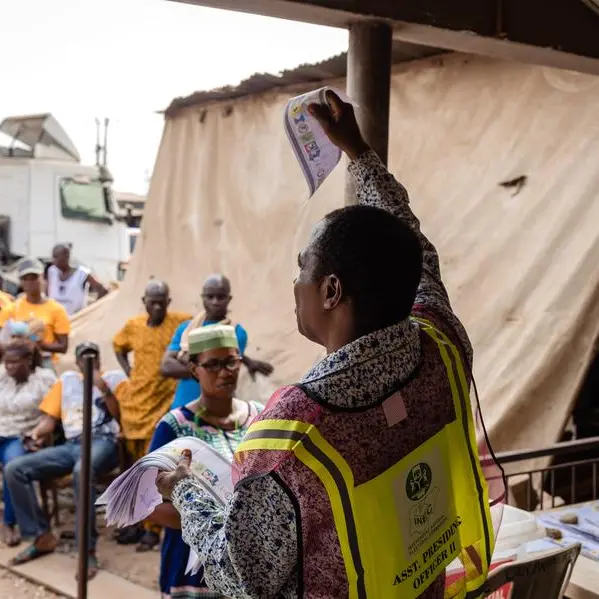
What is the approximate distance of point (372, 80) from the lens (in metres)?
2.09

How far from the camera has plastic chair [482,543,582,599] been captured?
1.89m

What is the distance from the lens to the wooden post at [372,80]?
208 cm

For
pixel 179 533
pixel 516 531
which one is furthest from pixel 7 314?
pixel 516 531

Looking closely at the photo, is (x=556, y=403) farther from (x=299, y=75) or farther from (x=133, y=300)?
(x=133, y=300)

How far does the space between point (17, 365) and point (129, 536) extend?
1.36 metres

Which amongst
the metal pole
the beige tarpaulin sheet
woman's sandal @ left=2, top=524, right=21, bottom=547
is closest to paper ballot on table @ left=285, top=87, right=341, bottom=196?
the metal pole

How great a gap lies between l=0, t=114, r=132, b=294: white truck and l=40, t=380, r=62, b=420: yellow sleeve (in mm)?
6550

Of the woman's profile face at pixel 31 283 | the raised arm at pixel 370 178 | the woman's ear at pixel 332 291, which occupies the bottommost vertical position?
the woman's profile face at pixel 31 283

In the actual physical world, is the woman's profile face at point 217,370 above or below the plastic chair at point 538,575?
above

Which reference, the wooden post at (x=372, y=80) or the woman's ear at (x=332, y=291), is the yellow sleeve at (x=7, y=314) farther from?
the woman's ear at (x=332, y=291)

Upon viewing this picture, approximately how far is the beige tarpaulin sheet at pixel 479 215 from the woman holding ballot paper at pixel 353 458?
244cm

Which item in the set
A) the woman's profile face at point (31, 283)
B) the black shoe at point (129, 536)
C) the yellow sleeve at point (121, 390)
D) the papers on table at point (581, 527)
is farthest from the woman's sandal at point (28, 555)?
the papers on table at point (581, 527)

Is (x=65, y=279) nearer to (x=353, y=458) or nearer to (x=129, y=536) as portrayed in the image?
(x=129, y=536)

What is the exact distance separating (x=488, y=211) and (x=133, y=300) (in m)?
4.30
